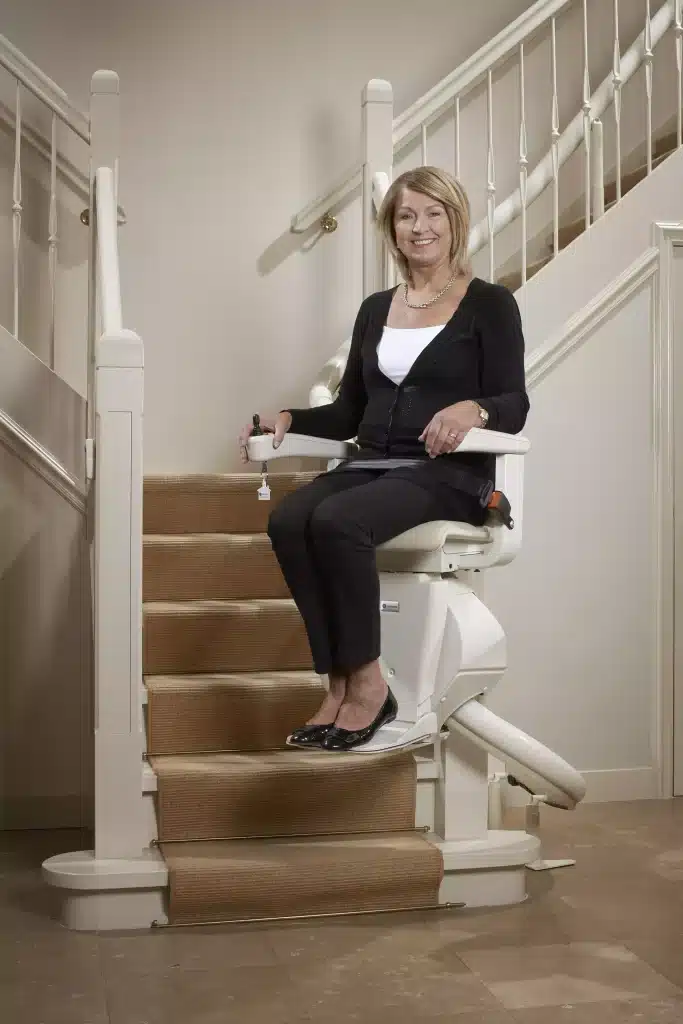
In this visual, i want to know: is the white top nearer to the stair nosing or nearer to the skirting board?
the stair nosing

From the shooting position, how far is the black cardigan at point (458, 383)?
289cm

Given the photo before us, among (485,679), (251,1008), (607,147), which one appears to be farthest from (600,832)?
(607,147)

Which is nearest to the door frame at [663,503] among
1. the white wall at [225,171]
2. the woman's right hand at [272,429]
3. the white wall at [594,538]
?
the white wall at [594,538]

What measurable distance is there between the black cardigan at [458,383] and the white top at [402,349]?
2 centimetres

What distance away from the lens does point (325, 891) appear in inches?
113

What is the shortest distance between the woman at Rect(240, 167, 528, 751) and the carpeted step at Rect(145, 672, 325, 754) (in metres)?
0.45

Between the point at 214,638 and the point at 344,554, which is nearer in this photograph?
the point at 344,554

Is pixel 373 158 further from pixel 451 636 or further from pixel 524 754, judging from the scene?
pixel 524 754

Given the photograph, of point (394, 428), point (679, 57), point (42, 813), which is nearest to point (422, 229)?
point (394, 428)

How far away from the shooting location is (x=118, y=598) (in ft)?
9.69

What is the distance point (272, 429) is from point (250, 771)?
802 millimetres

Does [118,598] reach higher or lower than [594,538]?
lower

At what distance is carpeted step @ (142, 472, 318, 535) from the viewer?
12.6ft

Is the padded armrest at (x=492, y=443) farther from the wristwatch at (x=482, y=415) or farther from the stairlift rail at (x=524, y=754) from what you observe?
the stairlift rail at (x=524, y=754)
